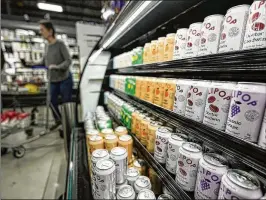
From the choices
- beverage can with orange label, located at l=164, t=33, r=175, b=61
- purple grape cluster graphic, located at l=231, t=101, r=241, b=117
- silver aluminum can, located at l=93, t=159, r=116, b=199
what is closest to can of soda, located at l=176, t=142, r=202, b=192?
purple grape cluster graphic, located at l=231, t=101, r=241, b=117

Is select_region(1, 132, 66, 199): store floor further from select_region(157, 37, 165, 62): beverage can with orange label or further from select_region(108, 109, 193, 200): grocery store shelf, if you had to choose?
select_region(157, 37, 165, 62): beverage can with orange label

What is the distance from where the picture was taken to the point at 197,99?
0.81 m

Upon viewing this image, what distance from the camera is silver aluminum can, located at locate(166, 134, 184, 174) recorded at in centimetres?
91

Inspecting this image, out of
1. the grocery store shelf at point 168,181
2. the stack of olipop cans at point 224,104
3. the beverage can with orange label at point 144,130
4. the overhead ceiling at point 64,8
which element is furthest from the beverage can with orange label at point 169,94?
the overhead ceiling at point 64,8

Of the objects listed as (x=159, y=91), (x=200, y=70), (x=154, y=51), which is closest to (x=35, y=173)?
(x=159, y=91)

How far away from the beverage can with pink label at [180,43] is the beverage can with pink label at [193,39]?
0.05 metres

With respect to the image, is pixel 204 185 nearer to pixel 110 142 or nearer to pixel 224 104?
pixel 224 104

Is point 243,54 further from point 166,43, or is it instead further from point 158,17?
point 158,17

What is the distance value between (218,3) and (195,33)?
362 mm

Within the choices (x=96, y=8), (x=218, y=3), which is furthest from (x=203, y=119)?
(x=96, y=8)

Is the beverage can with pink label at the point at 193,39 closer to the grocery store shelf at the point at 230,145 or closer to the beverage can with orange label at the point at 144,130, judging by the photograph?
the grocery store shelf at the point at 230,145

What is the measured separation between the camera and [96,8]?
8102 mm

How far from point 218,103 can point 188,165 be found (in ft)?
1.06

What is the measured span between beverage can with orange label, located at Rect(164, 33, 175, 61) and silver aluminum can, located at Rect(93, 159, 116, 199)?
2.49 feet
